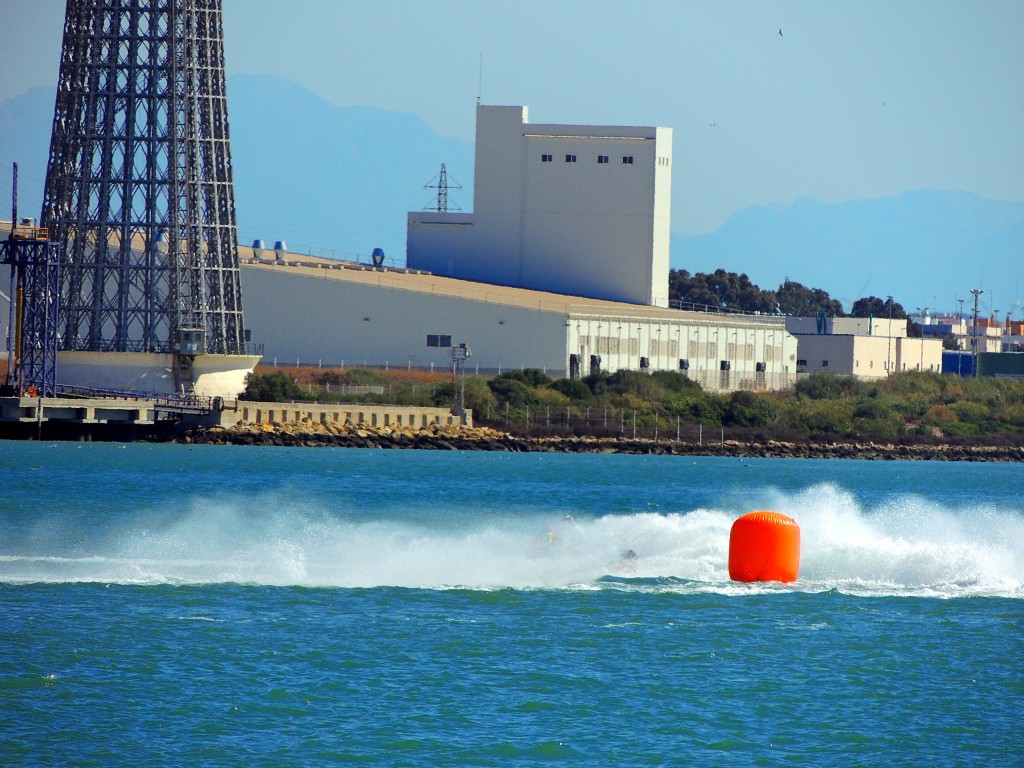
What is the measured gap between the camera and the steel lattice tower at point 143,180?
83625 millimetres

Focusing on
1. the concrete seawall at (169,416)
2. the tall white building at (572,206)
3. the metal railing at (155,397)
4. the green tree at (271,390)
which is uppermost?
the tall white building at (572,206)

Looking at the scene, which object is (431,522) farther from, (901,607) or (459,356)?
(459,356)

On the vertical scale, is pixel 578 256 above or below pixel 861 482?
above

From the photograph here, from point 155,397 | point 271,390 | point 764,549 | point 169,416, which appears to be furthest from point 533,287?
point 764,549

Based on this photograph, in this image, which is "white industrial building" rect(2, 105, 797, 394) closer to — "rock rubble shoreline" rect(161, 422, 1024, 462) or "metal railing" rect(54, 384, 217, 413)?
"rock rubble shoreline" rect(161, 422, 1024, 462)

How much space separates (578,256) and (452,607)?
86545mm

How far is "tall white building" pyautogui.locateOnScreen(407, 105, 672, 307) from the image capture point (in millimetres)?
112375

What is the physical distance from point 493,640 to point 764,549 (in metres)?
6.71

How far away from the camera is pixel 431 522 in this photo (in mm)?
43188

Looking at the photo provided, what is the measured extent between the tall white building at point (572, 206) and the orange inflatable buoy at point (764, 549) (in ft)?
273

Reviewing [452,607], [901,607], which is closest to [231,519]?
[452,607]

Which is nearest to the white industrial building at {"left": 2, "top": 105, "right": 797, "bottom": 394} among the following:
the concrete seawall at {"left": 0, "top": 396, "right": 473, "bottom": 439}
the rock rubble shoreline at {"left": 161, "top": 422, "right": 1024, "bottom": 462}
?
the concrete seawall at {"left": 0, "top": 396, "right": 473, "bottom": 439}

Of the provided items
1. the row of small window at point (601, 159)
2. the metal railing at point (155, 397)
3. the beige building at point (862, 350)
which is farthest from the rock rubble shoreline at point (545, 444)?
the row of small window at point (601, 159)

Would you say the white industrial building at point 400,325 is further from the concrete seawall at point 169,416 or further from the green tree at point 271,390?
the concrete seawall at point 169,416
